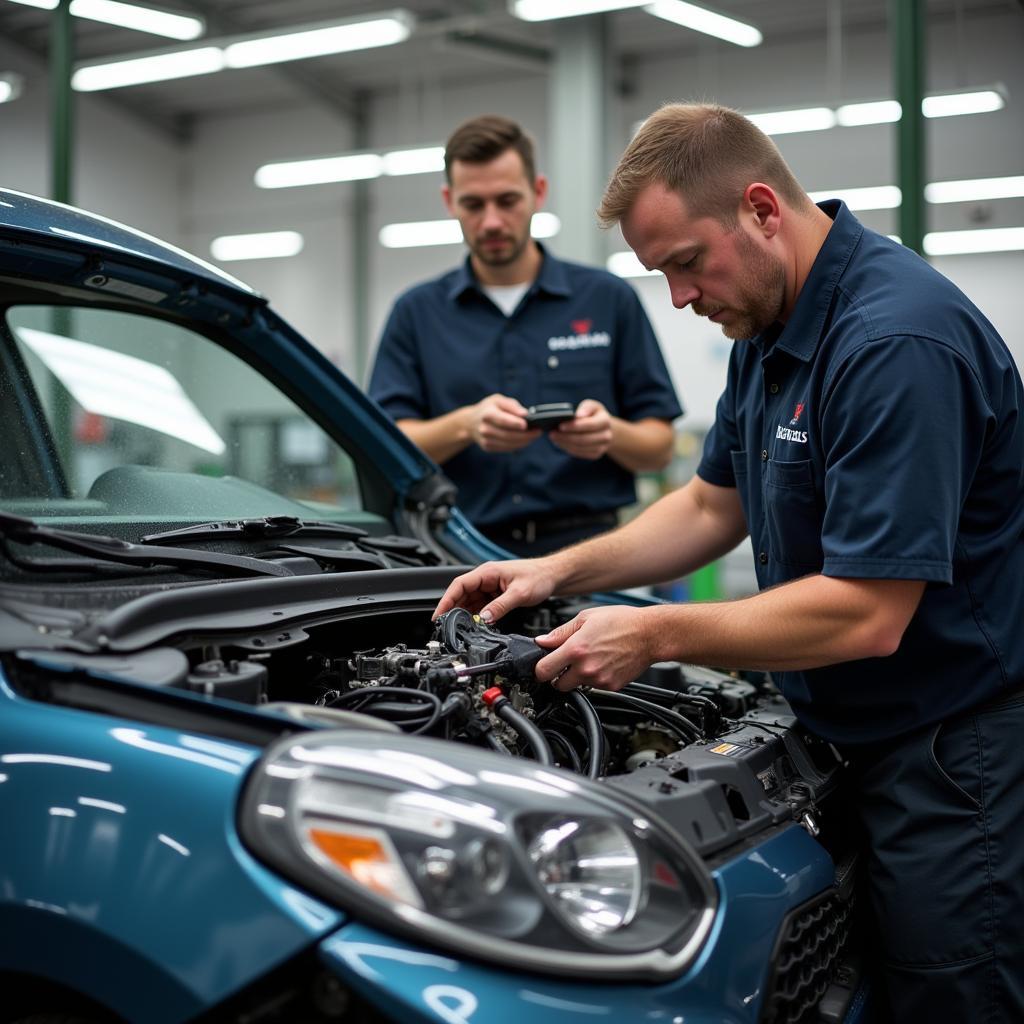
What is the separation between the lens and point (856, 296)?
5.31ft

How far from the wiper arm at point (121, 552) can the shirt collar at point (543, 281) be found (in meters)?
1.51

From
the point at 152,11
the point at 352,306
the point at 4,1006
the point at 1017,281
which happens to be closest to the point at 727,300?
the point at 4,1006

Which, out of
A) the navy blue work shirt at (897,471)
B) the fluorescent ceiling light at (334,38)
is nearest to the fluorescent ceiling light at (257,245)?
the fluorescent ceiling light at (334,38)

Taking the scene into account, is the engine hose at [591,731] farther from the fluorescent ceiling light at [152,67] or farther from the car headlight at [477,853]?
the fluorescent ceiling light at [152,67]

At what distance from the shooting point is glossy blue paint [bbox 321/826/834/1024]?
0.91 m

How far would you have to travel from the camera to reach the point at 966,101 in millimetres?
8523

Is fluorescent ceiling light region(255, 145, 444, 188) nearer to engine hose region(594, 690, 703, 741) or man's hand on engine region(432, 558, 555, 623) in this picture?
man's hand on engine region(432, 558, 555, 623)

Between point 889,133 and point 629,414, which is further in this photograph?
point 889,133

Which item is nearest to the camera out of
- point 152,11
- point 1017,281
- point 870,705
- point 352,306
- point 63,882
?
point 63,882

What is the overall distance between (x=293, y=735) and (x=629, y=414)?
208cm

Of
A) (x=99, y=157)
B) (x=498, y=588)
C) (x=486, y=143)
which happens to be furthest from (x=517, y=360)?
(x=99, y=157)

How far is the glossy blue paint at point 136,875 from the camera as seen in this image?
37.3 inches

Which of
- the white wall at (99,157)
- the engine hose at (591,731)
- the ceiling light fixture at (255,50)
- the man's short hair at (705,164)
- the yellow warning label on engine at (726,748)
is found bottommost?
the yellow warning label on engine at (726,748)

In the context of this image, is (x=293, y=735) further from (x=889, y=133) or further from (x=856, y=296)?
(x=889, y=133)
